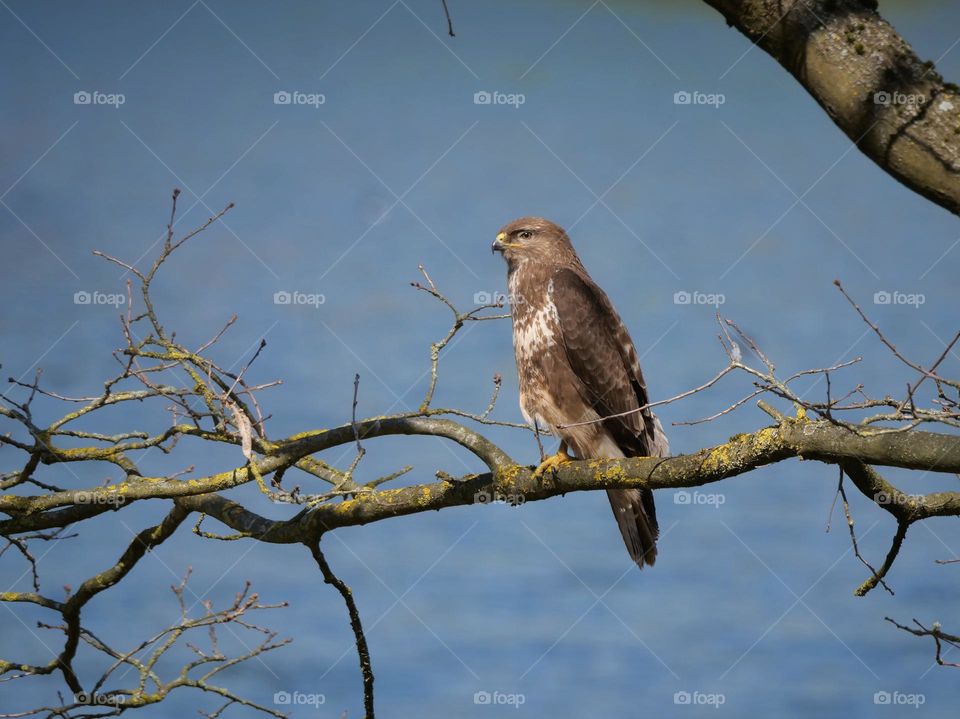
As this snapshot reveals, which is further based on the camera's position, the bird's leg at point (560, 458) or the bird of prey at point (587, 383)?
the bird of prey at point (587, 383)

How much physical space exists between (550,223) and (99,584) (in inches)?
106

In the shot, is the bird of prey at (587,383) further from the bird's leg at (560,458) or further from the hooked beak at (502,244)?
the hooked beak at (502,244)

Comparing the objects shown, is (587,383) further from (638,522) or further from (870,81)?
(870,81)

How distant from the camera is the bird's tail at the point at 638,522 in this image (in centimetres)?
481

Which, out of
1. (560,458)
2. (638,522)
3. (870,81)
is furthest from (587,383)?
(870,81)

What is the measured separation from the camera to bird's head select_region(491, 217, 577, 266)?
533 cm

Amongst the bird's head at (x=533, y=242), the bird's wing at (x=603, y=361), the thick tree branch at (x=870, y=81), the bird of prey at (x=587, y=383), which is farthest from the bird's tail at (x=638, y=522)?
the thick tree branch at (x=870, y=81)

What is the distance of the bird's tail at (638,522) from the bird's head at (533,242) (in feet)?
4.02

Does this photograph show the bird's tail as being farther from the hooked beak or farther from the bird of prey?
the hooked beak

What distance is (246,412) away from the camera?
12.5 feet

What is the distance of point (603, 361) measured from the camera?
16.1ft

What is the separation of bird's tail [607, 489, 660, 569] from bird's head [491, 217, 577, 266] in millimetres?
1225

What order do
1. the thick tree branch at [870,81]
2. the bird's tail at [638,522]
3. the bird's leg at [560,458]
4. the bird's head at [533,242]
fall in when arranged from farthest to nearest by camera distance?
the bird's head at [533,242] → the bird's tail at [638,522] → the bird's leg at [560,458] → the thick tree branch at [870,81]

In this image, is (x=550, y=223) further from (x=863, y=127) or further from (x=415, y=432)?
(x=863, y=127)
